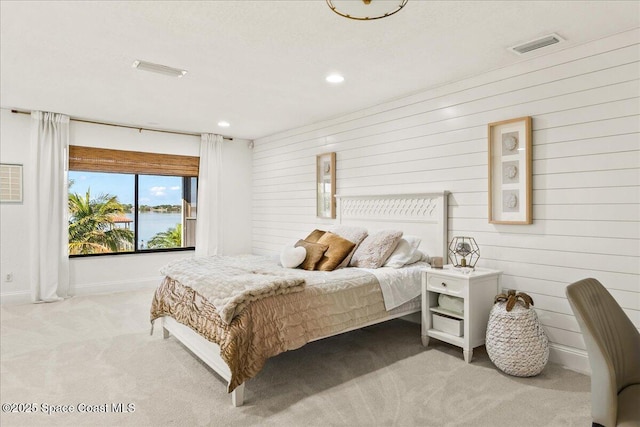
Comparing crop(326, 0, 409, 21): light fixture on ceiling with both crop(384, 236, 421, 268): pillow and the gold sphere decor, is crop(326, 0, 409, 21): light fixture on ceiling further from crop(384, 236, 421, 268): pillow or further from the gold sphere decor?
crop(384, 236, 421, 268): pillow

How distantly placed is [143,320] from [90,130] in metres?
2.98

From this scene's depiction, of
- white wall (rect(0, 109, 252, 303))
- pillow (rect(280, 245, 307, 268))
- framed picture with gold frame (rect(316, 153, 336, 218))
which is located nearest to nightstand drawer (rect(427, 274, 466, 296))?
pillow (rect(280, 245, 307, 268))

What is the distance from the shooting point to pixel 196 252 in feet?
20.7

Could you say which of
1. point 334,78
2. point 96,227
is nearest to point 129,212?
point 96,227

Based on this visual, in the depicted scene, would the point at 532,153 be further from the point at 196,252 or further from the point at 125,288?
the point at 125,288

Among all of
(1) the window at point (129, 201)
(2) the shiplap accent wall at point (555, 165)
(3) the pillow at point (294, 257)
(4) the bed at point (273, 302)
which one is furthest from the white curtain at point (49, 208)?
(2) the shiplap accent wall at point (555, 165)

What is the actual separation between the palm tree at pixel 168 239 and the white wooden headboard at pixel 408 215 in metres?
3.12

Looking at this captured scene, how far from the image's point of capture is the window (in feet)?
18.3

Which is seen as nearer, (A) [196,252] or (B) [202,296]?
(B) [202,296]

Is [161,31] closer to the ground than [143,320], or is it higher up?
higher up

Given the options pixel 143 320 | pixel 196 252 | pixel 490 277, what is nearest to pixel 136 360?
pixel 143 320

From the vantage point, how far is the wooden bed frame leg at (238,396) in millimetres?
2324

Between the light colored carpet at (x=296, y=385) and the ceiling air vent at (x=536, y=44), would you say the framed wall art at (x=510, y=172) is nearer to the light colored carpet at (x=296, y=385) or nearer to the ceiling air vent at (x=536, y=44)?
the ceiling air vent at (x=536, y=44)

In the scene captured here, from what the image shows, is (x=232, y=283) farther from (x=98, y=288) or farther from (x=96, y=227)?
(x=96, y=227)
